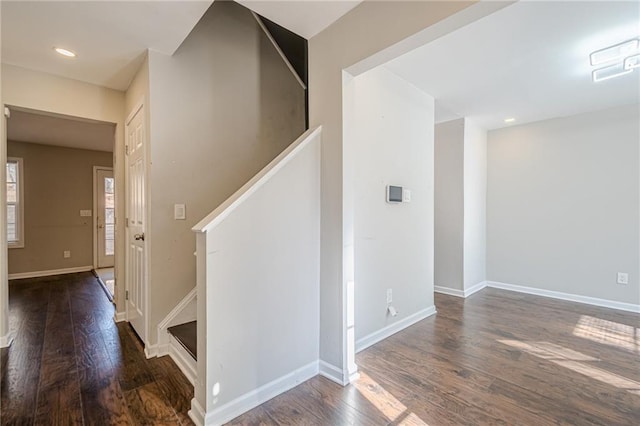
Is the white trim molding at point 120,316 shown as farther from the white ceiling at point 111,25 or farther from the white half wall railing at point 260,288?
the white ceiling at point 111,25

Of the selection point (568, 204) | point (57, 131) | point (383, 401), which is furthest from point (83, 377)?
point (568, 204)

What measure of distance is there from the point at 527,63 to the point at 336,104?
1880 millimetres

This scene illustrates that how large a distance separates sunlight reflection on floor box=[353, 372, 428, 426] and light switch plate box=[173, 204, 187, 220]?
74.0 inches

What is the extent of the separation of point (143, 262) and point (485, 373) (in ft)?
9.34

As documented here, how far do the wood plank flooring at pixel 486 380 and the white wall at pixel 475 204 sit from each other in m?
A: 1.17

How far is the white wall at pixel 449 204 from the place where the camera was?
4207 millimetres

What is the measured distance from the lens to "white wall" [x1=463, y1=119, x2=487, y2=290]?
4.25 m

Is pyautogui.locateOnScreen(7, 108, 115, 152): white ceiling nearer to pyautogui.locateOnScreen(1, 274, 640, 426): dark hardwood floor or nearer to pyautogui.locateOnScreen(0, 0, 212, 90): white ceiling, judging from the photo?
pyautogui.locateOnScreen(0, 0, 212, 90): white ceiling

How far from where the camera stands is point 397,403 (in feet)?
6.11

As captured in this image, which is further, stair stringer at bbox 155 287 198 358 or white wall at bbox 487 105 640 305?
white wall at bbox 487 105 640 305

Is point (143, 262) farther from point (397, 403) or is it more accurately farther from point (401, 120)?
point (401, 120)

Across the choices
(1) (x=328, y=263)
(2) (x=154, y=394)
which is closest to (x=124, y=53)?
(1) (x=328, y=263)

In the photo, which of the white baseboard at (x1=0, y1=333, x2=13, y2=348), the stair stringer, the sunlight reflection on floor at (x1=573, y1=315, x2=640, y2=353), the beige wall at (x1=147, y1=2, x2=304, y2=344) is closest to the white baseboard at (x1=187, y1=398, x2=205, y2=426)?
the stair stringer

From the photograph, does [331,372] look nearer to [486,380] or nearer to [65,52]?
[486,380]
